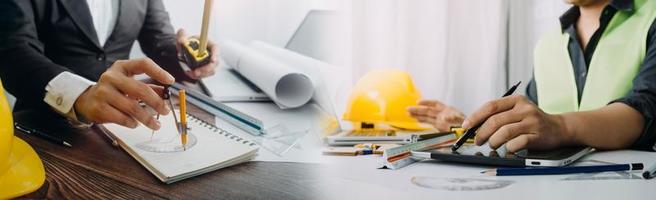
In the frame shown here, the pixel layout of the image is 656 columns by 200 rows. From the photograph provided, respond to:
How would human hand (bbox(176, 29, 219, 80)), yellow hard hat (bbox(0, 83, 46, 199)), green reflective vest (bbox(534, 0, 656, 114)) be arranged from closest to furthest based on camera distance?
1. yellow hard hat (bbox(0, 83, 46, 199))
2. human hand (bbox(176, 29, 219, 80))
3. green reflective vest (bbox(534, 0, 656, 114))

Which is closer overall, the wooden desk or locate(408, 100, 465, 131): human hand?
the wooden desk

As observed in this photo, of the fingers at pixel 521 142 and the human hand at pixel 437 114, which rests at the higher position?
the fingers at pixel 521 142

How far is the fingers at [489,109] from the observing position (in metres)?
0.56

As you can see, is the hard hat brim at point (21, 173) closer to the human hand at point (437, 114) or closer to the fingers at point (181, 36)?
the fingers at point (181, 36)

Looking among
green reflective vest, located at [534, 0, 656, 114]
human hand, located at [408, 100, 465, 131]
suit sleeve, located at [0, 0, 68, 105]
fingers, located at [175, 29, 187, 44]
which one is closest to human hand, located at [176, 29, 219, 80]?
fingers, located at [175, 29, 187, 44]

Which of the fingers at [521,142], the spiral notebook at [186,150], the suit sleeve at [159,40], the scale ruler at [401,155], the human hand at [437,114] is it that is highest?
the suit sleeve at [159,40]

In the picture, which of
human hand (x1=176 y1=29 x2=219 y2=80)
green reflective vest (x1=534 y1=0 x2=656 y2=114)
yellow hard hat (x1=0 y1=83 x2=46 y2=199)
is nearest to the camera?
yellow hard hat (x1=0 y1=83 x2=46 y2=199)

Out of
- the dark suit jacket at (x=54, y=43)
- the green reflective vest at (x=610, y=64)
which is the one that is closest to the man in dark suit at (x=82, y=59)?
the dark suit jacket at (x=54, y=43)

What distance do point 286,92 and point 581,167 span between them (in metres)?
0.27

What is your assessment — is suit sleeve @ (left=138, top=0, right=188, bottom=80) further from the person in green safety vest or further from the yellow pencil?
the person in green safety vest

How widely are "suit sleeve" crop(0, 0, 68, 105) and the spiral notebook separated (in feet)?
0.24

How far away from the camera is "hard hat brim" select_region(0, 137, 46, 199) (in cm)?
46

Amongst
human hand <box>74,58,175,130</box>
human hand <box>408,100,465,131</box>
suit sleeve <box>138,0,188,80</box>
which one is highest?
suit sleeve <box>138,0,188,80</box>

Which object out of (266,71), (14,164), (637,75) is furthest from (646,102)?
(14,164)
